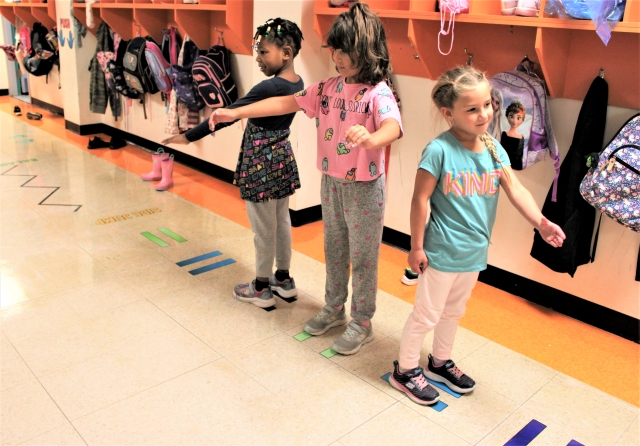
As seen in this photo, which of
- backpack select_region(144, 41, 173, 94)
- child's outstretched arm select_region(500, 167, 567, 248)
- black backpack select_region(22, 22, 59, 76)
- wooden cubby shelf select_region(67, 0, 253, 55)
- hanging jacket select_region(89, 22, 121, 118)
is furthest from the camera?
black backpack select_region(22, 22, 59, 76)

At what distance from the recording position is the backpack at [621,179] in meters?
2.20

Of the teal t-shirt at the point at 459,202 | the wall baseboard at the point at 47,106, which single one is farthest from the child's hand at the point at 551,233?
the wall baseboard at the point at 47,106

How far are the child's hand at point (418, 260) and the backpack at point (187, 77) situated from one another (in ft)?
10.2

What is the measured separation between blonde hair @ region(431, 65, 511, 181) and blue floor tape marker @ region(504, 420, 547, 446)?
2.85 ft

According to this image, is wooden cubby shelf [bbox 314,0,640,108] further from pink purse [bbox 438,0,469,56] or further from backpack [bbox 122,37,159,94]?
backpack [bbox 122,37,159,94]

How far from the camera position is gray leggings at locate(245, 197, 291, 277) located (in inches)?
101

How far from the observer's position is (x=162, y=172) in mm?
4527

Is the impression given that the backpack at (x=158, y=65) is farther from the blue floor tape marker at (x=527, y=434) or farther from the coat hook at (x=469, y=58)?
the blue floor tape marker at (x=527, y=434)

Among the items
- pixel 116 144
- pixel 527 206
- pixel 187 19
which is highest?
pixel 187 19

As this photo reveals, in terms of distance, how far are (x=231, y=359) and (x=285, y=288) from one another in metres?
0.60

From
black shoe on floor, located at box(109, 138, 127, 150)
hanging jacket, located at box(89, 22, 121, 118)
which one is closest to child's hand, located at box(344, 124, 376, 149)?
black shoe on floor, located at box(109, 138, 127, 150)

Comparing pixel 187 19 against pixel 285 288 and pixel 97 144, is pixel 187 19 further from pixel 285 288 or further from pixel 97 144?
pixel 285 288

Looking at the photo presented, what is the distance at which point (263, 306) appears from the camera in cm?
270

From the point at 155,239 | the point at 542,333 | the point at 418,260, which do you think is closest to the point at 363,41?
the point at 418,260
